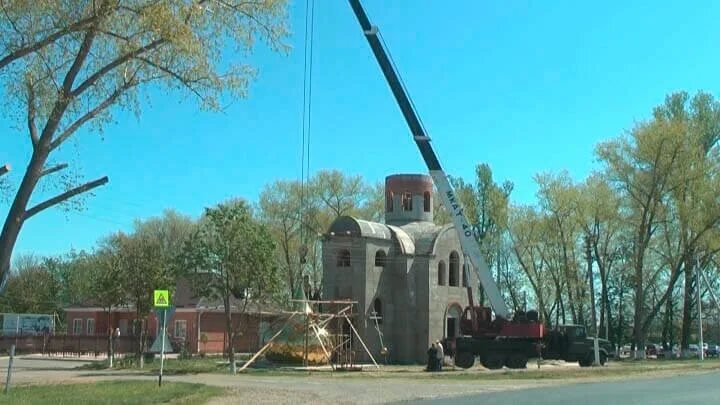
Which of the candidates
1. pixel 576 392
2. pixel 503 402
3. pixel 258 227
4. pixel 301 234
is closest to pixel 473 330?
pixel 258 227

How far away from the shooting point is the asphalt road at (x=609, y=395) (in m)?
20.7

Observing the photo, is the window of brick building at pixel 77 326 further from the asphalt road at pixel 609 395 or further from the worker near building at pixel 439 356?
the asphalt road at pixel 609 395

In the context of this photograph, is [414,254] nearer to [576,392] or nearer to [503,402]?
[576,392]

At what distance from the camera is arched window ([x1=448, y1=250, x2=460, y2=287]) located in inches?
2013

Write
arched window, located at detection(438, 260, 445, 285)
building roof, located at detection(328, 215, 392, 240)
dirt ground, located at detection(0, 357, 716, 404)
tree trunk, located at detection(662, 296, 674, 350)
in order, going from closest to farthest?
dirt ground, located at detection(0, 357, 716, 404) → building roof, located at detection(328, 215, 392, 240) → arched window, located at detection(438, 260, 445, 285) → tree trunk, located at detection(662, 296, 674, 350)

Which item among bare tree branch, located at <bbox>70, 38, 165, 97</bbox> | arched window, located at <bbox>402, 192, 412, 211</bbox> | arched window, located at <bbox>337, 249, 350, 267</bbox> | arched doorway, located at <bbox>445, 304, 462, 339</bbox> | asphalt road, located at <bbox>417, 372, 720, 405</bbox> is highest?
arched window, located at <bbox>402, 192, 412, 211</bbox>

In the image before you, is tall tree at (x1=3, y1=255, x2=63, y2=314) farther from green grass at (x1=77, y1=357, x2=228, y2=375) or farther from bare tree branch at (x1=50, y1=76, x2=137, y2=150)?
bare tree branch at (x1=50, y1=76, x2=137, y2=150)

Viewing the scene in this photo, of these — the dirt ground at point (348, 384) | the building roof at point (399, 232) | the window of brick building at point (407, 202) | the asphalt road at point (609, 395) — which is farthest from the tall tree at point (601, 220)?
the asphalt road at point (609, 395)

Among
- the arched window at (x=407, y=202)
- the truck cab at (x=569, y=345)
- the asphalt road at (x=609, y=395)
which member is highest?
the arched window at (x=407, y=202)

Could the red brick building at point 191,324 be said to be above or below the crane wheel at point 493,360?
above

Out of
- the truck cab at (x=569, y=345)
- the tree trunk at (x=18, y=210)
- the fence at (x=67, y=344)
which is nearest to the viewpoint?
the tree trunk at (x=18, y=210)

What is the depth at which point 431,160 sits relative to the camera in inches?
1569

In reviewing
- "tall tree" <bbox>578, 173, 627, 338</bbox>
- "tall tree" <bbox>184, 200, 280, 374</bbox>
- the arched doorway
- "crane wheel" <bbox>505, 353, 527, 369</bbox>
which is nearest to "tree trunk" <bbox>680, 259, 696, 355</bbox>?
"tall tree" <bbox>578, 173, 627, 338</bbox>

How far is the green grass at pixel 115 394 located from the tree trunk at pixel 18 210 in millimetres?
4447
